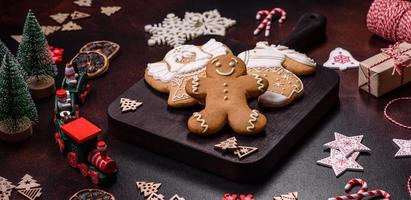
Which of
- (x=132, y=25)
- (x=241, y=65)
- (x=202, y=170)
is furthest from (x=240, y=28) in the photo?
(x=202, y=170)

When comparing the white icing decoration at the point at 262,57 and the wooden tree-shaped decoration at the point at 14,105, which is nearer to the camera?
the wooden tree-shaped decoration at the point at 14,105

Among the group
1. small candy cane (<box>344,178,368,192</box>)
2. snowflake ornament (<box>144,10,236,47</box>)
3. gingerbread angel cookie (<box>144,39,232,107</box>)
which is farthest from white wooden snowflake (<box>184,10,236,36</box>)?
small candy cane (<box>344,178,368,192</box>)

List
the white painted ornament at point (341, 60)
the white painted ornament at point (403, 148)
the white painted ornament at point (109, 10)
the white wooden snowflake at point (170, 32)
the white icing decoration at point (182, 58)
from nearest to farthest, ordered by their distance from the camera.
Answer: the white painted ornament at point (403, 148) < the white icing decoration at point (182, 58) < the white painted ornament at point (341, 60) < the white wooden snowflake at point (170, 32) < the white painted ornament at point (109, 10)

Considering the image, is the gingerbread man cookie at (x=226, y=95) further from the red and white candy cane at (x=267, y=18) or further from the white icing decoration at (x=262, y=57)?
the red and white candy cane at (x=267, y=18)

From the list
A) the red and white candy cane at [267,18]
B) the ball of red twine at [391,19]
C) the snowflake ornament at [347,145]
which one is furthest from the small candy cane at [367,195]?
the red and white candy cane at [267,18]

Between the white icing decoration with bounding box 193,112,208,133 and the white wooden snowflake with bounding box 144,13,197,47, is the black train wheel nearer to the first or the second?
the white icing decoration with bounding box 193,112,208,133

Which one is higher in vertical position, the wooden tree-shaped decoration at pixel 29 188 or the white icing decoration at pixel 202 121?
the white icing decoration at pixel 202 121

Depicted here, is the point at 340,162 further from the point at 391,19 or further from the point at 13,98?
the point at 13,98

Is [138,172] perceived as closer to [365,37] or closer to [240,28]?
[240,28]
